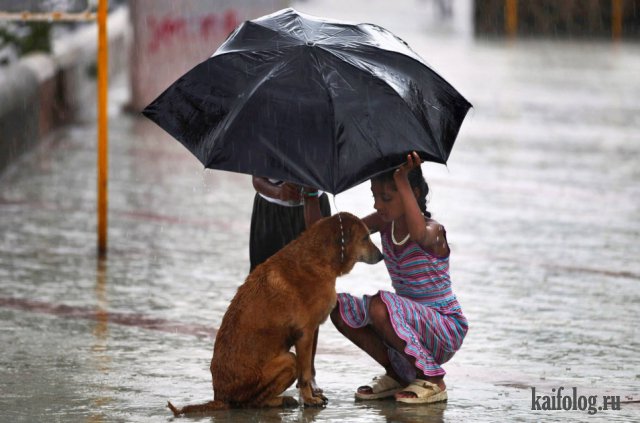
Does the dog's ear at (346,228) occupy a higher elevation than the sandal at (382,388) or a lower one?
higher

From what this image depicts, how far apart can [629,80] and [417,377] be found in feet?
50.7

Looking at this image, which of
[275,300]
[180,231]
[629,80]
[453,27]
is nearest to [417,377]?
[275,300]

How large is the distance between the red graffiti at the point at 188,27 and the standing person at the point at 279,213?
9.85m

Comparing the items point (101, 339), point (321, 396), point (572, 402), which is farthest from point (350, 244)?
point (101, 339)

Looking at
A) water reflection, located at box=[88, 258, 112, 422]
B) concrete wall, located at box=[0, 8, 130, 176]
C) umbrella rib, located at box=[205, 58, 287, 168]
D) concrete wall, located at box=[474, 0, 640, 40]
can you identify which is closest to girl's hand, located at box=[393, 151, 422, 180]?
umbrella rib, located at box=[205, 58, 287, 168]

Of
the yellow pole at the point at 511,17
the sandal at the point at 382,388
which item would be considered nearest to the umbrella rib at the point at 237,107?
the sandal at the point at 382,388

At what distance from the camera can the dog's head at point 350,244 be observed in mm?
5676

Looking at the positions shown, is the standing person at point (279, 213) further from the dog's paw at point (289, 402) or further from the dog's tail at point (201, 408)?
the dog's tail at point (201, 408)

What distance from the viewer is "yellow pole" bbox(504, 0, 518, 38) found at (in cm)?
2931

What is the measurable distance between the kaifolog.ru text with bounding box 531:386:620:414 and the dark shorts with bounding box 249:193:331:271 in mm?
1256

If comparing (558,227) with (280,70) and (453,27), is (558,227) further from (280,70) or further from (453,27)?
(453,27)

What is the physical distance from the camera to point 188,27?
16000 mm

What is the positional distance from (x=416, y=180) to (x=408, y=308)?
0.54 metres

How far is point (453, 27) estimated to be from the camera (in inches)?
1206
